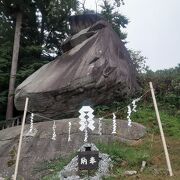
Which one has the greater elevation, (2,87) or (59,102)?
(2,87)

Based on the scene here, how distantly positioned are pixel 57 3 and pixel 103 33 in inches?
178

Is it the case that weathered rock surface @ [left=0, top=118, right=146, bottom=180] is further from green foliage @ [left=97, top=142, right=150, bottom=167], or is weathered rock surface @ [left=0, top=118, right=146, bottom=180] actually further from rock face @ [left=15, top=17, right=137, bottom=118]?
rock face @ [left=15, top=17, right=137, bottom=118]

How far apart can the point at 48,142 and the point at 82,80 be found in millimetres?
2848

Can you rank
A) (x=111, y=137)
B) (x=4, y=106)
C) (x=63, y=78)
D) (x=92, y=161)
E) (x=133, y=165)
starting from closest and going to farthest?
(x=92, y=161)
(x=133, y=165)
(x=111, y=137)
(x=63, y=78)
(x=4, y=106)

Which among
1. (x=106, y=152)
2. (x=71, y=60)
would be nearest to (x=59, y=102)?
(x=71, y=60)

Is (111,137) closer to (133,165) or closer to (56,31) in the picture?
(133,165)

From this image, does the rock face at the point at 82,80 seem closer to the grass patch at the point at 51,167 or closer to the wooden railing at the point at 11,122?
the wooden railing at the point at 11,122

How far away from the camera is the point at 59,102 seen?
48.3ft

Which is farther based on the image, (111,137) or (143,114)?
(143,114)

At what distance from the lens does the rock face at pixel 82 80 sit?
47.0 feet

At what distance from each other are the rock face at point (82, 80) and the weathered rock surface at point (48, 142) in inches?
55.9

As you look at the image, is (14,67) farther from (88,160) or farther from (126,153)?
(88,160)

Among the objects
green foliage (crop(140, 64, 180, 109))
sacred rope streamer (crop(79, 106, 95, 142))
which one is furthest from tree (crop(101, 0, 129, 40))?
sacred rope streamer (crop(79, 106, 95, 142))

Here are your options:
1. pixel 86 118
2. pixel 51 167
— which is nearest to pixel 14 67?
pixel 86 118
